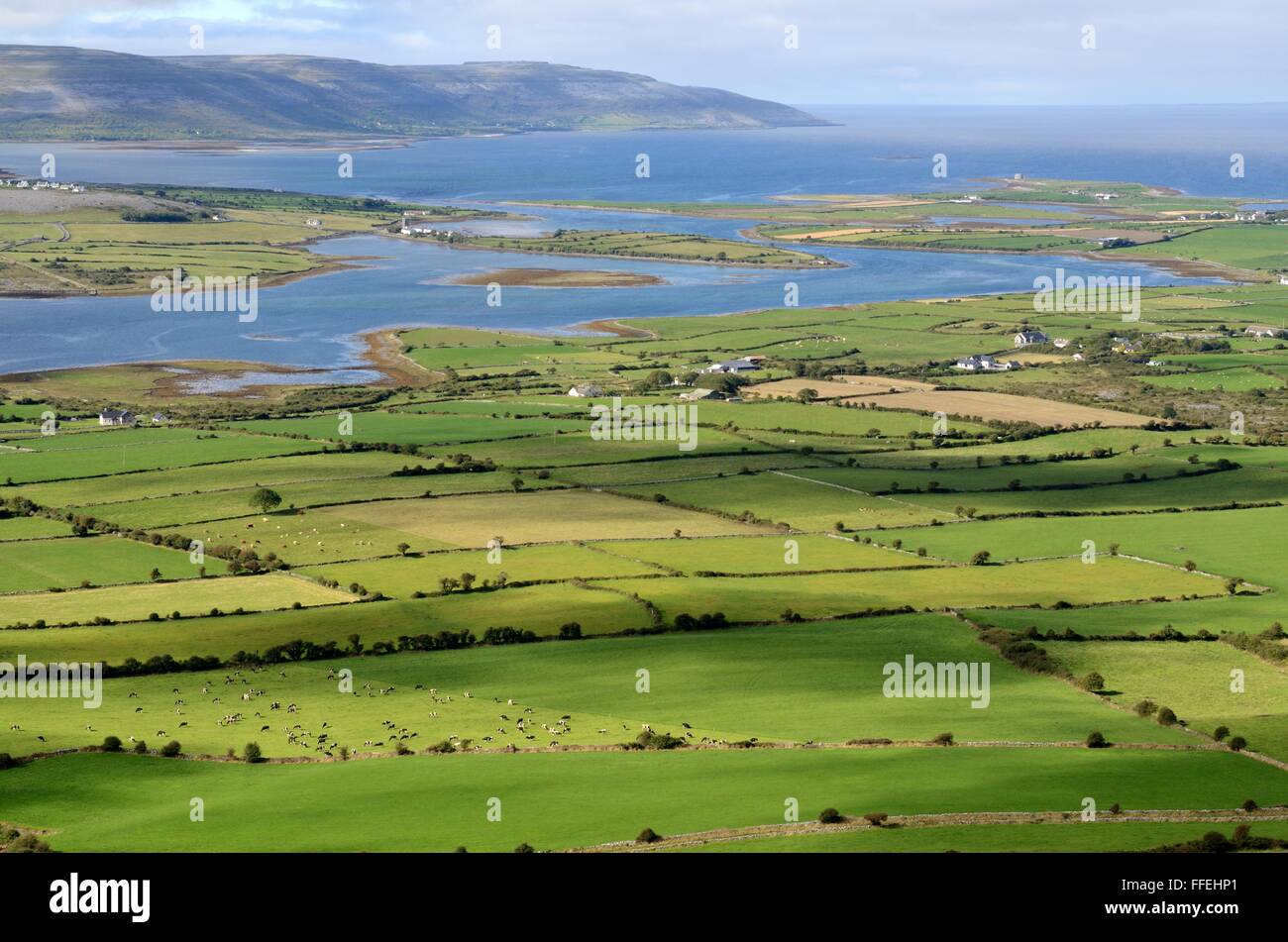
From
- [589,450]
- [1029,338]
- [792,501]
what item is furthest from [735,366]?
[792,501]

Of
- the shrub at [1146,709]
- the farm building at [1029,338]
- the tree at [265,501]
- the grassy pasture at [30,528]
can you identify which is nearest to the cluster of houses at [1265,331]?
the farm building at [1029,338]

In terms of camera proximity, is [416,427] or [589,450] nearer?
[589,450]

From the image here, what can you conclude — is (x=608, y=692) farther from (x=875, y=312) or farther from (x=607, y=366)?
(x=875, y=312)

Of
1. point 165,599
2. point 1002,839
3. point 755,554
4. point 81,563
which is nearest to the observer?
point 1002,839

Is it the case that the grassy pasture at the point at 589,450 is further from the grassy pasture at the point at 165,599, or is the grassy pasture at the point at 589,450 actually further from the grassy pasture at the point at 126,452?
the grassy pasture at the point at 165,599

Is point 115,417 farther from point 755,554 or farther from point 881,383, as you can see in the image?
point 881,383
